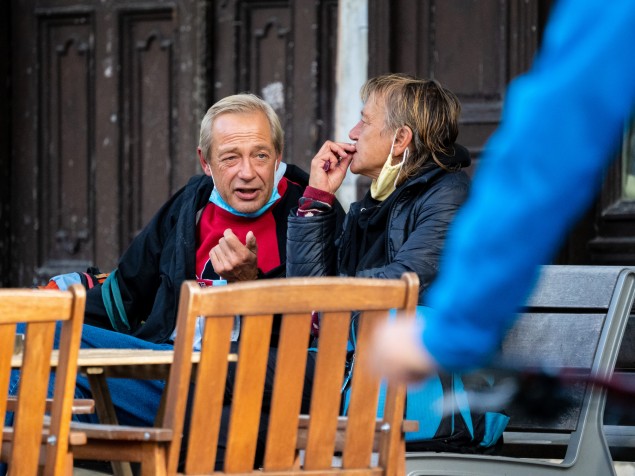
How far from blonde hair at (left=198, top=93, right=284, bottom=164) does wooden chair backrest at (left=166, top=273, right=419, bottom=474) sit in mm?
1885

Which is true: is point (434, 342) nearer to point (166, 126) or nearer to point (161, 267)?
point (161, 267)

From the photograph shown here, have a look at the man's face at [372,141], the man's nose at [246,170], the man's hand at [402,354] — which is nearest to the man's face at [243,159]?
the man's nose at [246,170]

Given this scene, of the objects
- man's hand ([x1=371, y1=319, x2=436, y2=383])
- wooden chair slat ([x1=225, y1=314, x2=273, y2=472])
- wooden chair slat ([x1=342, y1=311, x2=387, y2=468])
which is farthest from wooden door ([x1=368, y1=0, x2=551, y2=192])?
man's hand ([x1=371, y1=319, x2=436, y2=383])

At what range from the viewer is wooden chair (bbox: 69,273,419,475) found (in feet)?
7.86

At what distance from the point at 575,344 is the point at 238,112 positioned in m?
1.42

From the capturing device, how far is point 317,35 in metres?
5.61

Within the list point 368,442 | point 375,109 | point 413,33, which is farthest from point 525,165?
point 413,33

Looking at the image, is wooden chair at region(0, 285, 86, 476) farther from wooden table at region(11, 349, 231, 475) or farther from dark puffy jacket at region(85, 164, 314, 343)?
dark puffy jacket at region(85, 164, 314, 343)

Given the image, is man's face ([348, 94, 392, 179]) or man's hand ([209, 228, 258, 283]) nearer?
man's hand ([209, 228, 258, 283])

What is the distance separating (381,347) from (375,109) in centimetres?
299

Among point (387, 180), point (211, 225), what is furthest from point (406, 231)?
point (211, 225)

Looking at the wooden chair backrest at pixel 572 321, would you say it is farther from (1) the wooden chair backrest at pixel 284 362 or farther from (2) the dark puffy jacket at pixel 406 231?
(1) the wooden chair backrest at pixel 284 362

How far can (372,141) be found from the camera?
13.0 feet

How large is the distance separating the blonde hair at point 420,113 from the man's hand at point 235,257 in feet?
1.68
